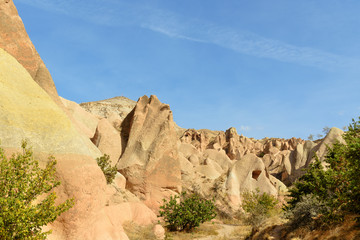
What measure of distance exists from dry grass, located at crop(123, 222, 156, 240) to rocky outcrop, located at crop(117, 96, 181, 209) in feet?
13.4

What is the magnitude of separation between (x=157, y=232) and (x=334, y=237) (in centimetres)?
842

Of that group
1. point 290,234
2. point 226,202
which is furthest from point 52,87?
point 226,202

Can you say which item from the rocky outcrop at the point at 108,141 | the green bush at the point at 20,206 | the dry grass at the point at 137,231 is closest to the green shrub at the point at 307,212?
the dry grass at the point at 137,231

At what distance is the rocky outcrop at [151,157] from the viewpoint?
70.9ft

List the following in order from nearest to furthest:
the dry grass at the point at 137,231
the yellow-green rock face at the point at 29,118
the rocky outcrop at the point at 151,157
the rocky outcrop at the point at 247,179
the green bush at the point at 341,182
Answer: the yellow-green rock face at the point at 29,118 → the green bush at the point at 341,182 → the dry grass at the point at 137,231 → the rocky outcrop at the point at 151,157 → the rocky outcrop at the point at 247,179

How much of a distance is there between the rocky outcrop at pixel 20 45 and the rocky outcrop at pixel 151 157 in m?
7.69

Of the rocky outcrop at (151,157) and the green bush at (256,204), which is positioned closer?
the rocky outcrop at (151,157)

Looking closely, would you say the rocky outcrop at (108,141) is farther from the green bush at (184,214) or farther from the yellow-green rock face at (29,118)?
the yellow-green rock face at (29,118)

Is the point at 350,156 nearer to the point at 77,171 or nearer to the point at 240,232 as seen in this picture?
the point at 77,171

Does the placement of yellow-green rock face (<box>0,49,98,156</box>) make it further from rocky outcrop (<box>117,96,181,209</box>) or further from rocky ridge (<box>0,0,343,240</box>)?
rocky outcrop (<box>117,96,181,209</box>)

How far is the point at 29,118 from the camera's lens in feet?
35.4

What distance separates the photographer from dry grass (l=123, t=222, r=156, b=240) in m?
15.8

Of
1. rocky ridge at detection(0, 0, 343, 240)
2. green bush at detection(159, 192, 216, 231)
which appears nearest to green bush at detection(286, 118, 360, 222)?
green bush at detection(159, 192, 216, 231)

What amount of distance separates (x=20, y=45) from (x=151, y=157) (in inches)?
430
